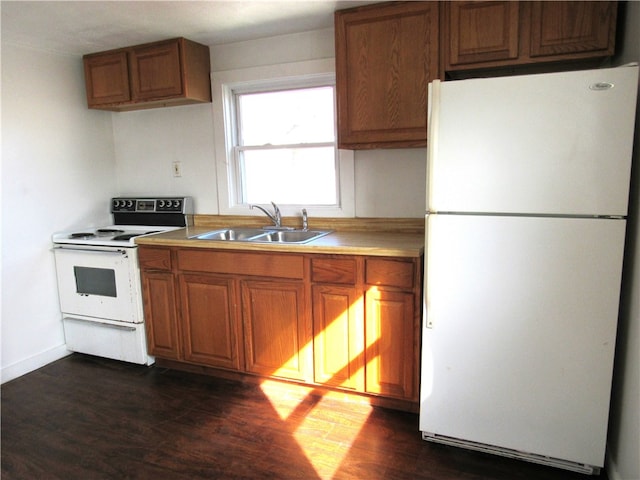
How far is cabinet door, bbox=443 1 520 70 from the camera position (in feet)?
6.84

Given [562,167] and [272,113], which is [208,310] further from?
[562,167]

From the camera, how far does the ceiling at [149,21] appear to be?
7.55ft

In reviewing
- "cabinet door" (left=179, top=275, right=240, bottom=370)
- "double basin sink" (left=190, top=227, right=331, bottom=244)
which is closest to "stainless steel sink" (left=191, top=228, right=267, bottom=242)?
"double basin sink" (left=190, top=227, right=331, bottom=244)

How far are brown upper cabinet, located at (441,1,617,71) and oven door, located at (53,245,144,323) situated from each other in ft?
7.41

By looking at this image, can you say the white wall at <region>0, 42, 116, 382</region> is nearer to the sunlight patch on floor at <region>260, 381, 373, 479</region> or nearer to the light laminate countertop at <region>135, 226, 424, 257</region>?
the light laminate countertop at <region>135, 226, 424, 257</region>

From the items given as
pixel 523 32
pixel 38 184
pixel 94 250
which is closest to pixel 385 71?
pixel 523 32

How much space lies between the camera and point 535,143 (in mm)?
1712

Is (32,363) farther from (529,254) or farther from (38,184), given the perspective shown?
(529,254)

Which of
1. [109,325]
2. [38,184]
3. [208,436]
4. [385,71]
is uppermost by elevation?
[385,71]

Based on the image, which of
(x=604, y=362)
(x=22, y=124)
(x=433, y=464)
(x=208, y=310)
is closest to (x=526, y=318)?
(x=604, y=362)

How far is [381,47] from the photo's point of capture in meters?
2.35

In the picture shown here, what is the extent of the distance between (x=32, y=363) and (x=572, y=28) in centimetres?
371

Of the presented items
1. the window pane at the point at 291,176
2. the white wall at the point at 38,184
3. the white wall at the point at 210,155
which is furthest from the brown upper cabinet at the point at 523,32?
the white wall at the point at 38,184

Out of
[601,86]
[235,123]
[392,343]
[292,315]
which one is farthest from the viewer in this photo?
[235,123]
